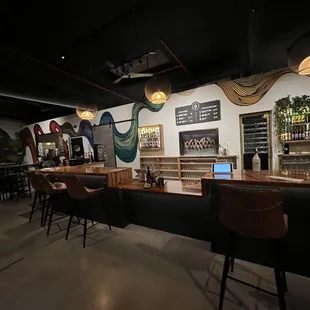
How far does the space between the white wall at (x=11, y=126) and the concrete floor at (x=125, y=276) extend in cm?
776

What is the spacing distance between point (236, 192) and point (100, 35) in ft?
9.24

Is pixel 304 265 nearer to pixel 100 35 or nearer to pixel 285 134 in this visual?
pixel 285 134

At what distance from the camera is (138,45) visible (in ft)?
9.84

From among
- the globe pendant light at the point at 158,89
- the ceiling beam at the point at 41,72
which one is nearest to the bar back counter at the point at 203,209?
the globe pendant light at the point at 158,89

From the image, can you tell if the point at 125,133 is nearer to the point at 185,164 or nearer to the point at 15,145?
the point at 185,164

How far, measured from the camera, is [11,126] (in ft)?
29.8

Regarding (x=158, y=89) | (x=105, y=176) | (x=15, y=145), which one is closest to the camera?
(x=158, y=89)

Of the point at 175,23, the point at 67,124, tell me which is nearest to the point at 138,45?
the point at 175,23

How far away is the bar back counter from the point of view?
187cm

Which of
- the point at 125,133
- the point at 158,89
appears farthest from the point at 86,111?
the point at 125,133

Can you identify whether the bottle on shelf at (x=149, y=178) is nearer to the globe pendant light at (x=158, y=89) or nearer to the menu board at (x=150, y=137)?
the globe pendant light at (x=158, y=89)

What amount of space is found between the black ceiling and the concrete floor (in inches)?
113

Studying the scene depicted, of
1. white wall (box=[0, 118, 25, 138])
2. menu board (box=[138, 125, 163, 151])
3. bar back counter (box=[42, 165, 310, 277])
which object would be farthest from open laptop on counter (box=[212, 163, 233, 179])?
white wall (box=[0, 118, 25, 138])

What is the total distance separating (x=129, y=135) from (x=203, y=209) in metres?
4.36
